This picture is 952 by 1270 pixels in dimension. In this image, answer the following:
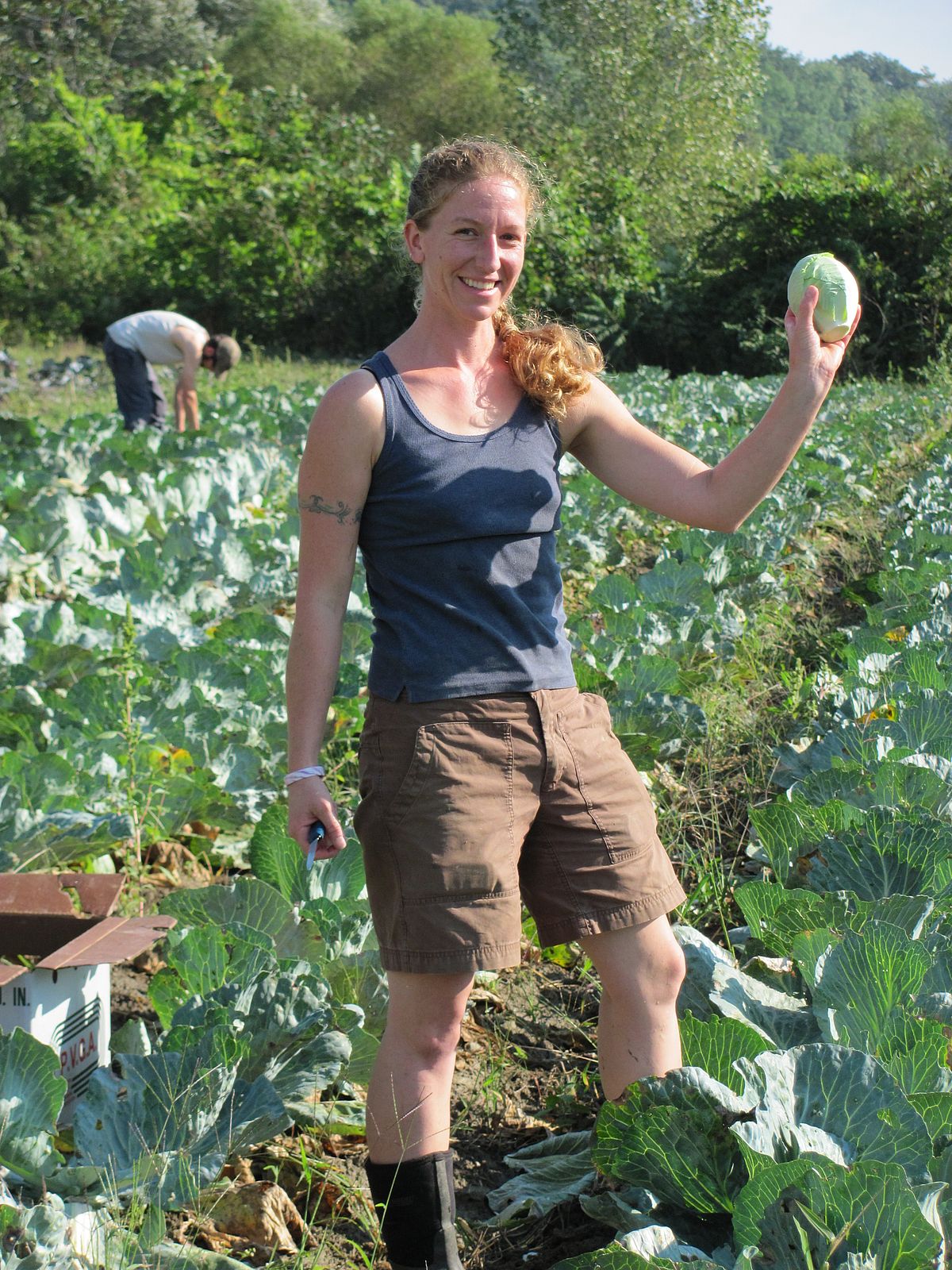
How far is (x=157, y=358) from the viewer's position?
9.70 m

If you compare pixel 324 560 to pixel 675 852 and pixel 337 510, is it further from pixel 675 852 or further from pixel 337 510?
pixel 675 852

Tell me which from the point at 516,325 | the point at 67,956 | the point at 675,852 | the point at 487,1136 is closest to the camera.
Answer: the point at 516,325

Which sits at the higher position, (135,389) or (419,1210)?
(135,389)

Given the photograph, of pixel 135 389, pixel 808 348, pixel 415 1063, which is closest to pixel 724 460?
pixel 808 348

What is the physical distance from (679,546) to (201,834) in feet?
9.75

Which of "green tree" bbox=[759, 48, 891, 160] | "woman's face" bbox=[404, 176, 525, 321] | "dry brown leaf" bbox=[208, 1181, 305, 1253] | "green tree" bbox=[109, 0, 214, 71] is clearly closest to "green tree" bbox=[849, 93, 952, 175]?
"green tree" bbox=[759, 48, 891, 160]

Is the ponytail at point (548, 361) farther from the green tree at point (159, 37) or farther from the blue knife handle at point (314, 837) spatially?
the green tree at point (159, 37)

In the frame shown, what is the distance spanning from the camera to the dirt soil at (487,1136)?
2121 millimetres

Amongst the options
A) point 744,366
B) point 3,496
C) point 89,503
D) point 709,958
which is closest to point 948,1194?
point 709,958

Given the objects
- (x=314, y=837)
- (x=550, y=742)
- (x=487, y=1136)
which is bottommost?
(x=487, y=1136)

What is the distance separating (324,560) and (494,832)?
497 mm

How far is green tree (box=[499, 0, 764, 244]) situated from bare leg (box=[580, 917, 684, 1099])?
30091 millimetres

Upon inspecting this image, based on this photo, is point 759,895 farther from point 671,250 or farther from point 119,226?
point 119,226

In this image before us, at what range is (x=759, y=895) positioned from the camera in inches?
92.6
